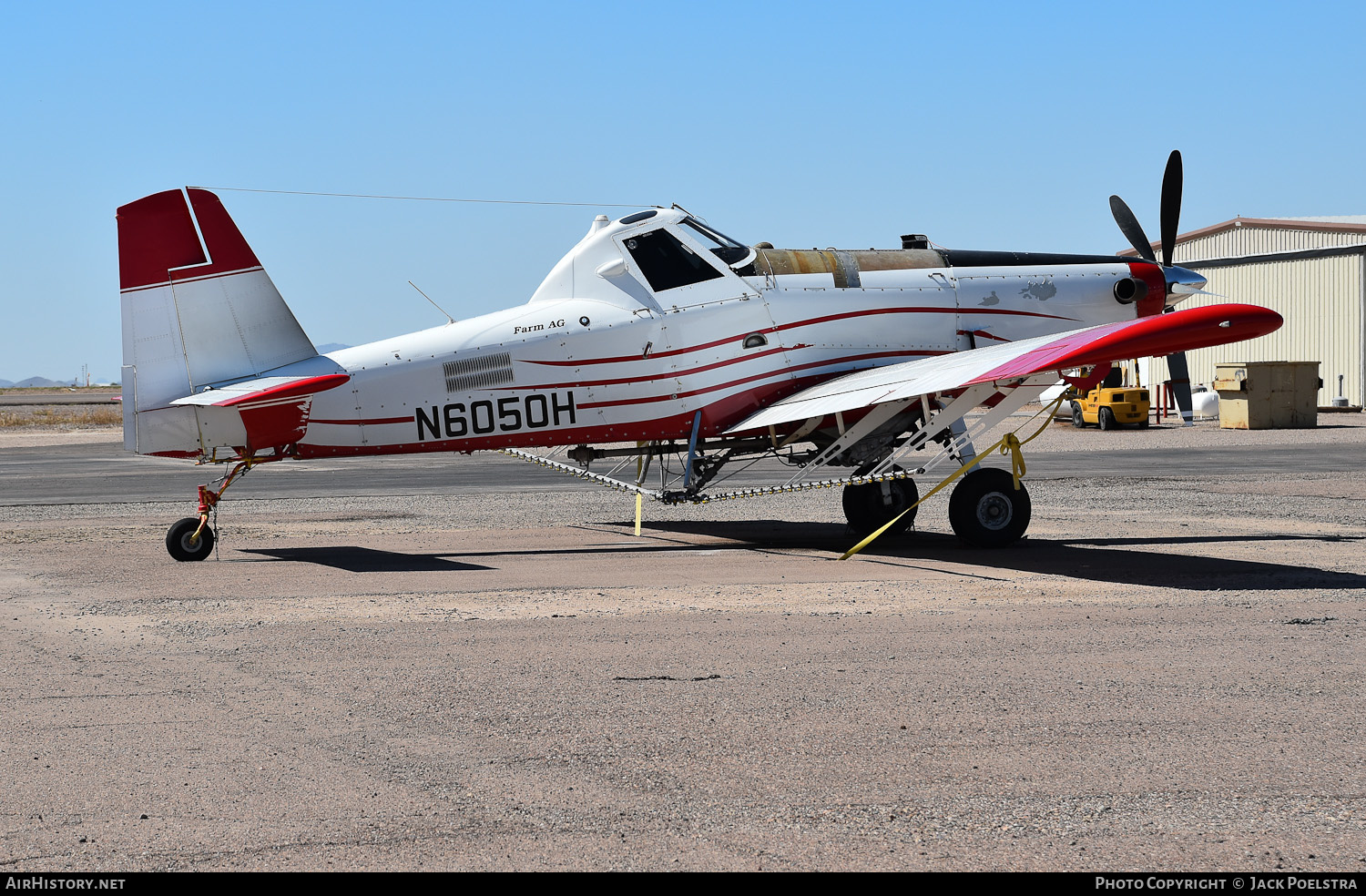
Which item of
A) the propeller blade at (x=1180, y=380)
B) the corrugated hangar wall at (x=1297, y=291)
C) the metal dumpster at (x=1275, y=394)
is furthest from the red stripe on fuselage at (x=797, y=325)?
the corrugated hangar wall at (x=1297, y=291)

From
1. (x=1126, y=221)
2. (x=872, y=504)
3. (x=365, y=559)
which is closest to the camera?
(x=365, y=559)

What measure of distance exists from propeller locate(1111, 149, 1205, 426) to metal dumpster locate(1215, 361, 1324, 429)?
22525 millimetres

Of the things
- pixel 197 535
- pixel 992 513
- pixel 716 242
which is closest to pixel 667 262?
pixel 716 242

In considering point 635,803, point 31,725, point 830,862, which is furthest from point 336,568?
point 830,862

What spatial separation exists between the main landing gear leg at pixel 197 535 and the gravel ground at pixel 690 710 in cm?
27

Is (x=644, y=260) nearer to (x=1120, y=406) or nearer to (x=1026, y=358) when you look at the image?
(x=1026, y=358)

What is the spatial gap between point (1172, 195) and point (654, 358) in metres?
8.69

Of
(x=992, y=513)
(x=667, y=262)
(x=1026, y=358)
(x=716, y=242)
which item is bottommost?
(x=992, y=513)

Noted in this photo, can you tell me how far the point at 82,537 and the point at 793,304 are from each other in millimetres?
9625

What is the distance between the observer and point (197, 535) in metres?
13.4

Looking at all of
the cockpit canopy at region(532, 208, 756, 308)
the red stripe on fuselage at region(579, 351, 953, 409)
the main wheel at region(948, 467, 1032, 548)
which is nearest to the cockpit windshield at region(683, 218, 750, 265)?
the cockpit canopy at region(532, 208, 756, 308)

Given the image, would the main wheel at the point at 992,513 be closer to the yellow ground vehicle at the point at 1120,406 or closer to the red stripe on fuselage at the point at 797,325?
the red stripe on fuselage at the point at 797,325

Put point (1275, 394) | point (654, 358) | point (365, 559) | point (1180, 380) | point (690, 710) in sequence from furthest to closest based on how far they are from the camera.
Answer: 1. point (1275, 394)
2. point (1180, 380)
3. point (654, 358)
4. point (365, 559)
5. point (690, 710)

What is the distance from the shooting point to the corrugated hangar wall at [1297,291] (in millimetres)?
48219
